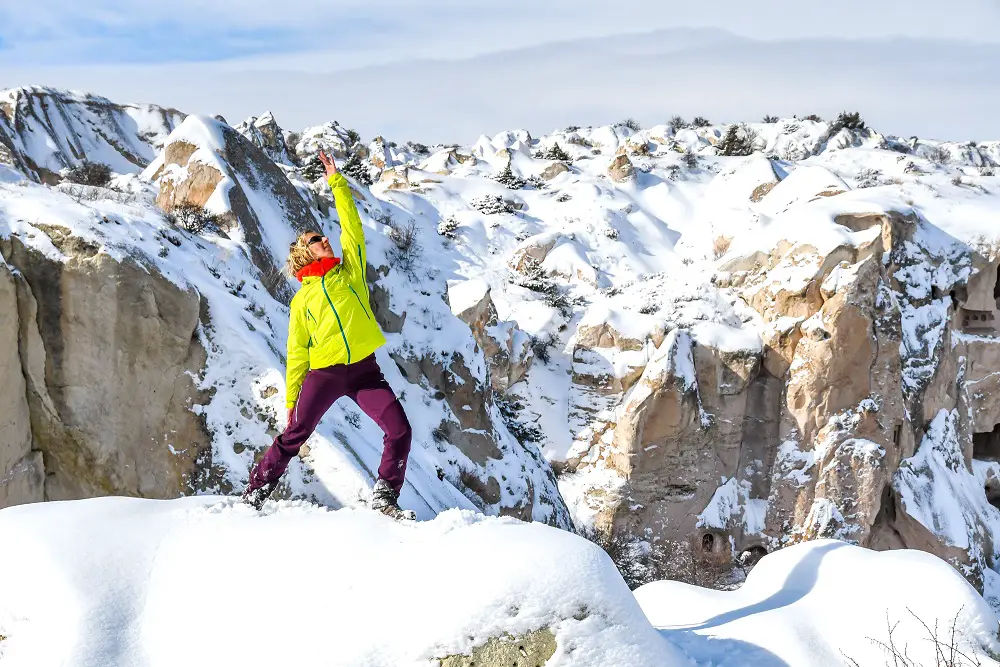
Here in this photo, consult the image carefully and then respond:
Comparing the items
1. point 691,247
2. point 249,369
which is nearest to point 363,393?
point 249,369

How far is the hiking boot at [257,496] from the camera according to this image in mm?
4348

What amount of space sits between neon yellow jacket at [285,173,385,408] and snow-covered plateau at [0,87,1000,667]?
0.75 m

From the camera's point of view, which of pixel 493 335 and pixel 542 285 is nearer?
pixel 493 335

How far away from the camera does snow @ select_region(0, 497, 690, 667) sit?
11.1ft

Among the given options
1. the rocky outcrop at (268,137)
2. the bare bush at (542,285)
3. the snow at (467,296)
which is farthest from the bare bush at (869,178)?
the rocky outcrop at (268,137)

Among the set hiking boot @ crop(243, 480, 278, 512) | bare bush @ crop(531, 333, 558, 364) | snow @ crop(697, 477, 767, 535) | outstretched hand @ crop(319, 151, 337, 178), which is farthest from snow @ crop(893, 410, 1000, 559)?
hiking boot @ crop(243, 480, 278, 512)

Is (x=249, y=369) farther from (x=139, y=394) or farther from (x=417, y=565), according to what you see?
(x=417, y=565)

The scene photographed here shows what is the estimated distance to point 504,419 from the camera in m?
16.0

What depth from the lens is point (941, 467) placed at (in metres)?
18.5

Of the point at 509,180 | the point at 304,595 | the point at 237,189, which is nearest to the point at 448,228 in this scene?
the point at 509,180

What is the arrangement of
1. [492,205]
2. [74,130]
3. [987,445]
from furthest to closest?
1. [492,205]
2. [74,130]
3. [987,445]

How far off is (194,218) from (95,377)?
4258 mm

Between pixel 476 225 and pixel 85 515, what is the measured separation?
2421cm

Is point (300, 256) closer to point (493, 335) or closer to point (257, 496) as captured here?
point (257, 496)
